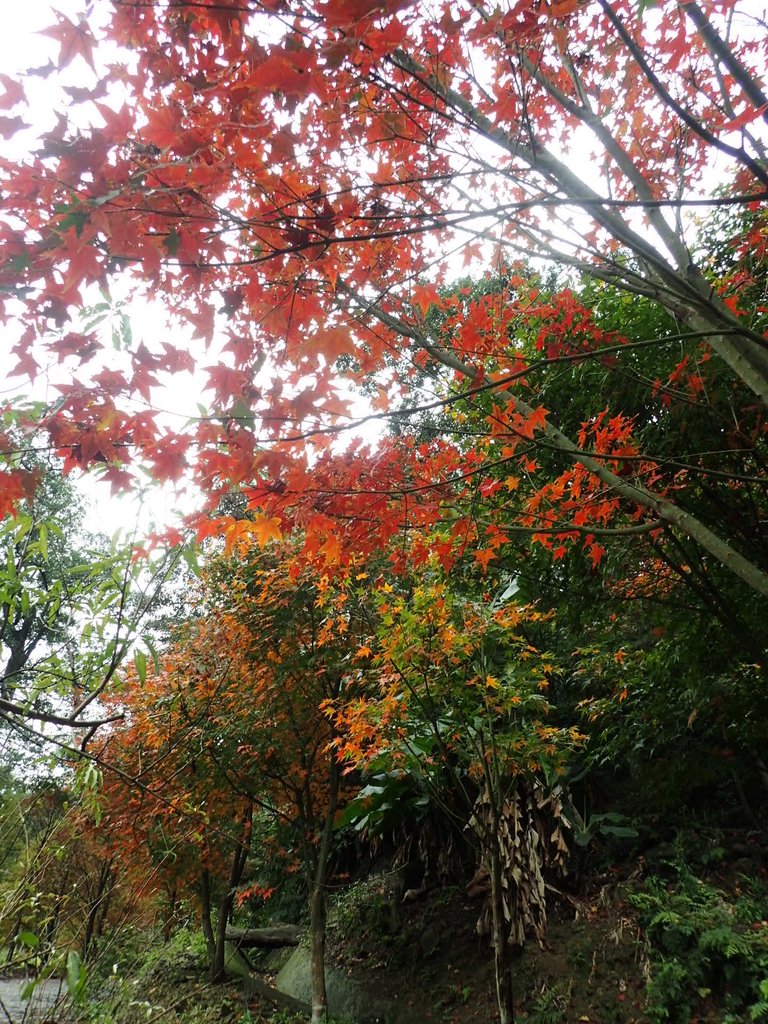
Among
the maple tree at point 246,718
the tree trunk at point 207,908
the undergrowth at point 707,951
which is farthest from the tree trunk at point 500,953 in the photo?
the tree trunk at point 207,908

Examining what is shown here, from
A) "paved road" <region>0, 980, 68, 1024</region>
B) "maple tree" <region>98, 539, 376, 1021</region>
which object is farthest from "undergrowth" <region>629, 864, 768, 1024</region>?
"paved road" <region>0, 980, 68, 1024</region>

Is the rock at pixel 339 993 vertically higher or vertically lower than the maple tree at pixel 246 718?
lower

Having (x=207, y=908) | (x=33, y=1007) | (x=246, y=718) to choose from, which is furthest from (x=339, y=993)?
(x=33, y=1007)

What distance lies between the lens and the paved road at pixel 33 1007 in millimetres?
2545

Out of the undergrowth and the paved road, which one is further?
the undergrowth

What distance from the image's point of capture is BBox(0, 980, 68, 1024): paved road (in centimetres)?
254

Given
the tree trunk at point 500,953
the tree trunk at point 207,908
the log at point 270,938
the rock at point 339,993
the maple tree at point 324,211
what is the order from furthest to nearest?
the log at point 270,938 < the tree trunk at point 207,908 < the rock at point 339,993 < the tree trunk at point 500,953 < the maple tree at point 324,211

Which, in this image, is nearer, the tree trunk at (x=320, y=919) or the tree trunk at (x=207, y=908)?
the tree trunk at (x=320, y=919)

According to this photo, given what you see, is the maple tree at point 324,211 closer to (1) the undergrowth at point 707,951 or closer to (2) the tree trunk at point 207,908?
(1) the undergrowth at point 707,951

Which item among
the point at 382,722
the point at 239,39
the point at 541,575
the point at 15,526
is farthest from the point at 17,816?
the point at 541,575

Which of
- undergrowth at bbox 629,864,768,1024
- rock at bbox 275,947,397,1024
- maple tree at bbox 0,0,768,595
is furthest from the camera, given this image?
rock at bbox 275,947,397,1024

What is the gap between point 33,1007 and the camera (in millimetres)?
3217

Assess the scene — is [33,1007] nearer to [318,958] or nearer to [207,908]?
[318,958]

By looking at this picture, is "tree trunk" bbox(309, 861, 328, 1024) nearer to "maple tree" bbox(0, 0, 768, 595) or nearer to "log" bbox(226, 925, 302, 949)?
"log" bbox(226, 925, 302, 949)
